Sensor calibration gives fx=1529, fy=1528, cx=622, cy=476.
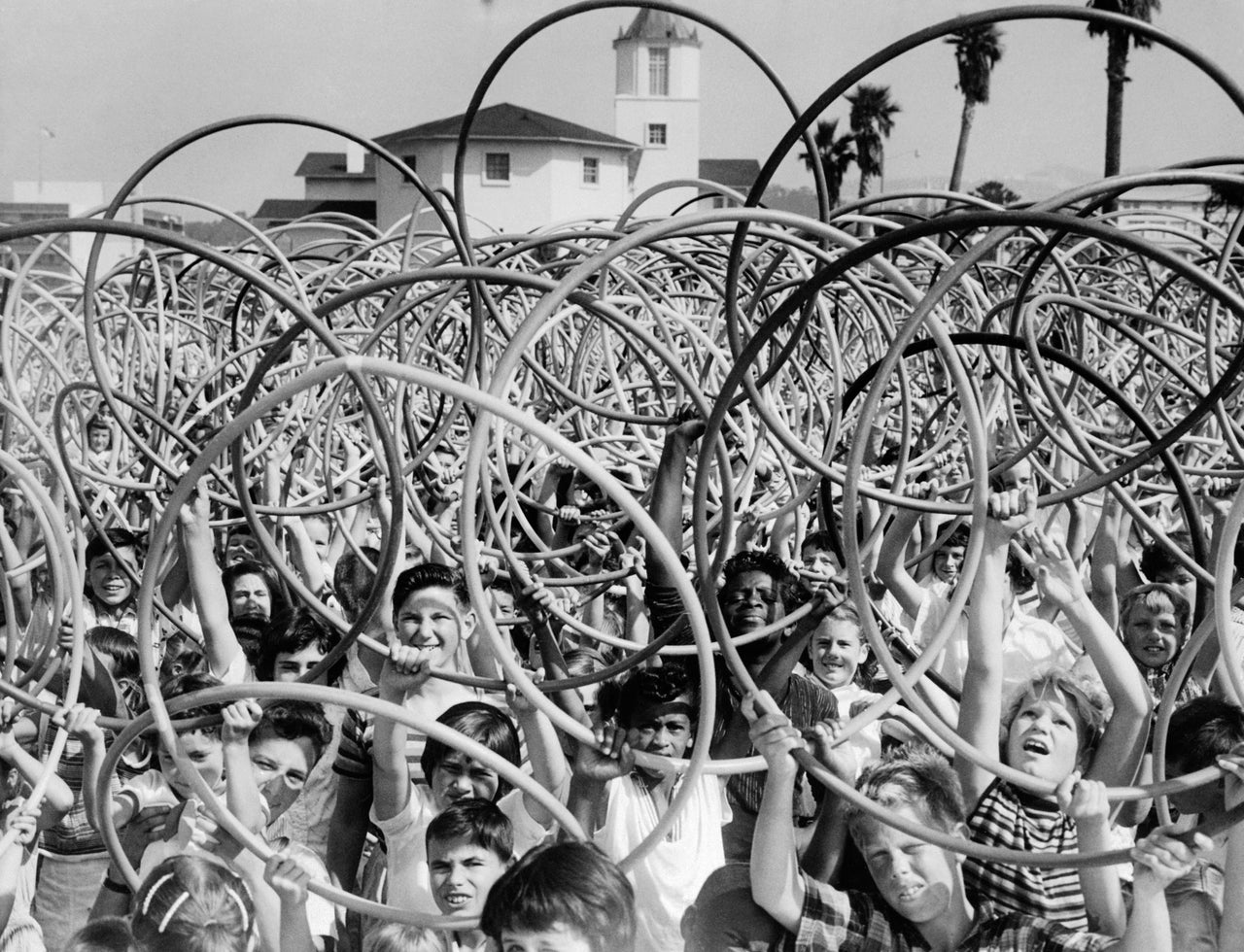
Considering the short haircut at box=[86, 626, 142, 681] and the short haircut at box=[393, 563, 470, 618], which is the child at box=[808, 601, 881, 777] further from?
the short haircut at box=[86, 626, 142, 681]

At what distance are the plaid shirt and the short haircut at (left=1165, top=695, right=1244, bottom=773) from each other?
823 mm

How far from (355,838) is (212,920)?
1.14 metres

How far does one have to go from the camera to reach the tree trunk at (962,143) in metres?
51.5

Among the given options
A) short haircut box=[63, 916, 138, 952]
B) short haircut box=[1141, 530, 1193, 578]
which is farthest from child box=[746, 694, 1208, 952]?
short haircut box=[1141, 530, 1193, 578]

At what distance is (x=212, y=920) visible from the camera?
152 inches

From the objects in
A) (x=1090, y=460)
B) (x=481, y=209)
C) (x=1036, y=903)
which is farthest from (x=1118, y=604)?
(x=481, y=209)

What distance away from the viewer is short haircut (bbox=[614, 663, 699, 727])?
15.3ft

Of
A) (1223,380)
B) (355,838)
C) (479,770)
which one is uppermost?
(1223,380)

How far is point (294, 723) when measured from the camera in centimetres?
478

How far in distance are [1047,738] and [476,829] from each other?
160cm

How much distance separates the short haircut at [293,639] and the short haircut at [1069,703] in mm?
2524

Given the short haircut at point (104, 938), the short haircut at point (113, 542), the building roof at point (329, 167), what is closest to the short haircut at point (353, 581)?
the short haircut at point (113, 542)

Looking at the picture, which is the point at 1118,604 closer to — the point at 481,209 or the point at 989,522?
the point at 989,522

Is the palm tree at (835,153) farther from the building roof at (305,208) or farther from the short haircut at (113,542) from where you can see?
the short haircut at (113,542)
